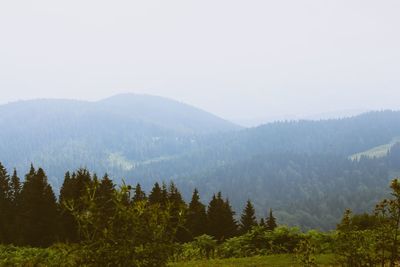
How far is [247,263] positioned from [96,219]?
1398 centimetres

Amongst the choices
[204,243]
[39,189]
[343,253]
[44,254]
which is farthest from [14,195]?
[343,253]

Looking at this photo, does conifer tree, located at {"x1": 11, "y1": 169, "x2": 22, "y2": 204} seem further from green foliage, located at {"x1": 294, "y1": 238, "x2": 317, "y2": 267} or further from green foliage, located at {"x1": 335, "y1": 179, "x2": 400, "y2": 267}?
green foliage, located at {"x1": 335, "y1": 179, "x2": 400, "y2": 267}

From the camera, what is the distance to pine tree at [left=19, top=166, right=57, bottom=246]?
48.5 meters

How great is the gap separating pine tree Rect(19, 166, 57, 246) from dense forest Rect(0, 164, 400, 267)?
101 mm

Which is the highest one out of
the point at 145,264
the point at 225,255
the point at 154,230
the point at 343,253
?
the point at 154,230

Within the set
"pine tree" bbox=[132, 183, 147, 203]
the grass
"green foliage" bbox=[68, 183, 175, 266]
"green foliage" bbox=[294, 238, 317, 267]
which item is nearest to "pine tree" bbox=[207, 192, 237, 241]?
"pine tree" bbox=[132, 183, 147, 203]

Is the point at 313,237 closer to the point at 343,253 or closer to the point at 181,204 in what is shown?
the point at 343,253

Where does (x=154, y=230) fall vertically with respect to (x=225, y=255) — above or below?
above

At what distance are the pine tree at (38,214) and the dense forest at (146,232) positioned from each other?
0.10 meters

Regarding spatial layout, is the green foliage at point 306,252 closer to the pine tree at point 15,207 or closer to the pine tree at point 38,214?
the pine tree at point 38,214

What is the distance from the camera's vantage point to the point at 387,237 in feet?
37.2

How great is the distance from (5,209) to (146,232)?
50918 millimetres

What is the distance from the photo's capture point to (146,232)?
25.2 ft

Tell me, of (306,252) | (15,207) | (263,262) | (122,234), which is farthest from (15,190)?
(122,234)
